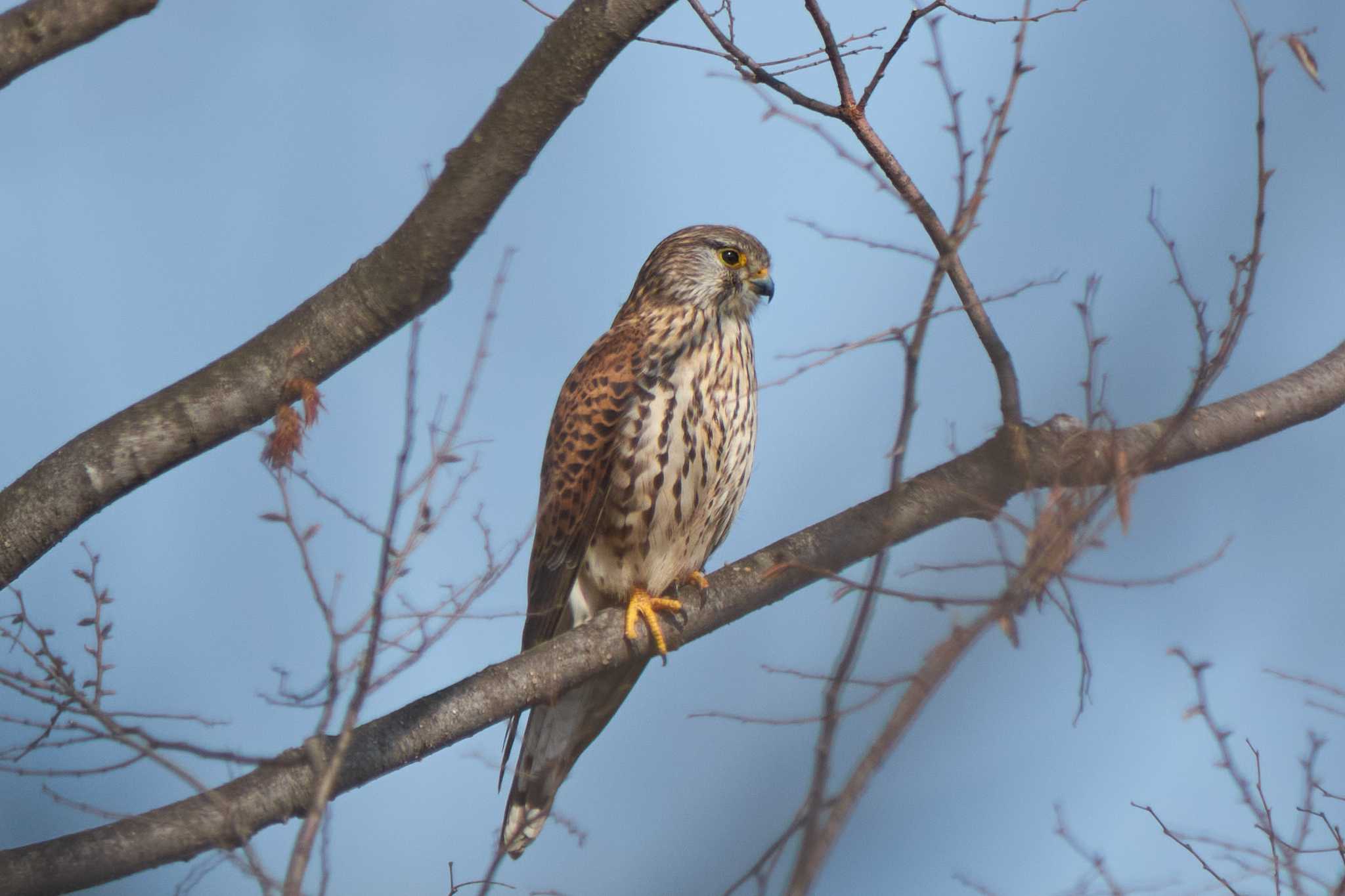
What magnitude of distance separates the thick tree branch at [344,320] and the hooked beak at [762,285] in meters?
1.36

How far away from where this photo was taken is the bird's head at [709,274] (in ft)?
12.1

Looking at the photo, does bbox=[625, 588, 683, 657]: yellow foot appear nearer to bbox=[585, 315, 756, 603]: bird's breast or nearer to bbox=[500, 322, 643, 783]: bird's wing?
bbox=[585, 315, 756, 603]: bird's breast

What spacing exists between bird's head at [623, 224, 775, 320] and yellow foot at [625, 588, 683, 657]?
90cm

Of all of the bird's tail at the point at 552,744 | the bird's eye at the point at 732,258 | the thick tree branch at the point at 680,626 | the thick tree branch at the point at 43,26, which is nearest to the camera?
the thick tree branch at the point at 43,26

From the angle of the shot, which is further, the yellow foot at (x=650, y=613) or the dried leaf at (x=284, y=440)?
the yellow foot at (x=650, y=613)

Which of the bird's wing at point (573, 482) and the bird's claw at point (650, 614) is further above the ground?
the bird's wing at point (573, 482)

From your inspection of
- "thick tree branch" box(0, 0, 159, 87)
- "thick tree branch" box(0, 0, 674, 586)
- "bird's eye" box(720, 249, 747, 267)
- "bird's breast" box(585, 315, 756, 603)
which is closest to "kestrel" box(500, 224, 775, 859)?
"bird's breast" box(585, 315, 756, 603)

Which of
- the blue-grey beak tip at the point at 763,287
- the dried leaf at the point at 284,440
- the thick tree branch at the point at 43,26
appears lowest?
the dried leaf at the point at 284,440

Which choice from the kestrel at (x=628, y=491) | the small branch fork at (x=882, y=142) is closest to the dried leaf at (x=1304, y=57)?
the small branch fork at (x=882, y=142)

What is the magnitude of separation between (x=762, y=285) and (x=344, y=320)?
5.07 ft

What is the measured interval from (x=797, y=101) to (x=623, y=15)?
39cm

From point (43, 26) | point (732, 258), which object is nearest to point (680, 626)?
point (732, 258)

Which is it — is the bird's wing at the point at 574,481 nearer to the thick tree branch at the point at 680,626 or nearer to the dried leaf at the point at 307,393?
the thick tree branch at the point at 680,626

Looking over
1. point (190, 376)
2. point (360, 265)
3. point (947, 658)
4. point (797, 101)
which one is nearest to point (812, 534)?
point (797, 101)
